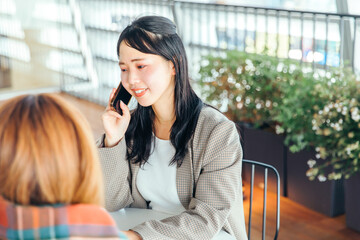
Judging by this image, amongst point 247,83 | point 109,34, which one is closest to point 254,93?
point 247,83

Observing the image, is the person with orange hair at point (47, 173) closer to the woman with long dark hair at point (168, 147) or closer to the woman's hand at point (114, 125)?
the woman with long dark hair at point (168, 147)

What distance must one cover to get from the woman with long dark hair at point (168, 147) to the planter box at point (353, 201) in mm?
1467

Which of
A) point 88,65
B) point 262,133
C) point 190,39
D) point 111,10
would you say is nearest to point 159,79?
point 262,133

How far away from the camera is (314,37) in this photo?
365 centimetres

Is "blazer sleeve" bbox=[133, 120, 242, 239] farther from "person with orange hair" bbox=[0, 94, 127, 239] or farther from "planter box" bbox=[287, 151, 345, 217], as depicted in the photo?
"planter box" bbox=[287, 151, 345, 217]

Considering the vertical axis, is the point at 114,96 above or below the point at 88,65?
above

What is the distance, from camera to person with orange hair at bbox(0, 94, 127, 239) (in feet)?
2.97

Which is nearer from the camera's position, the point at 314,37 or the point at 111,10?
the point at 314,37

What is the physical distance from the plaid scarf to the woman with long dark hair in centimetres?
58

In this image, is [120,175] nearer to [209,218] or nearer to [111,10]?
[209,218]

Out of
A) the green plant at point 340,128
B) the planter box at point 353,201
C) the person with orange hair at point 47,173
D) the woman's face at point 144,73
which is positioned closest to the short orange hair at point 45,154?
the person with orange hair at point 47,173

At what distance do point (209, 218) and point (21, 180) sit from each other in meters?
0.77

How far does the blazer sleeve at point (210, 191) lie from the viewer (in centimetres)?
149

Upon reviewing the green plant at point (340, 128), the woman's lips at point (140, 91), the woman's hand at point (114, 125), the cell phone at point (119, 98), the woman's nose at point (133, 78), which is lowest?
the green plant at point (340, 128)
